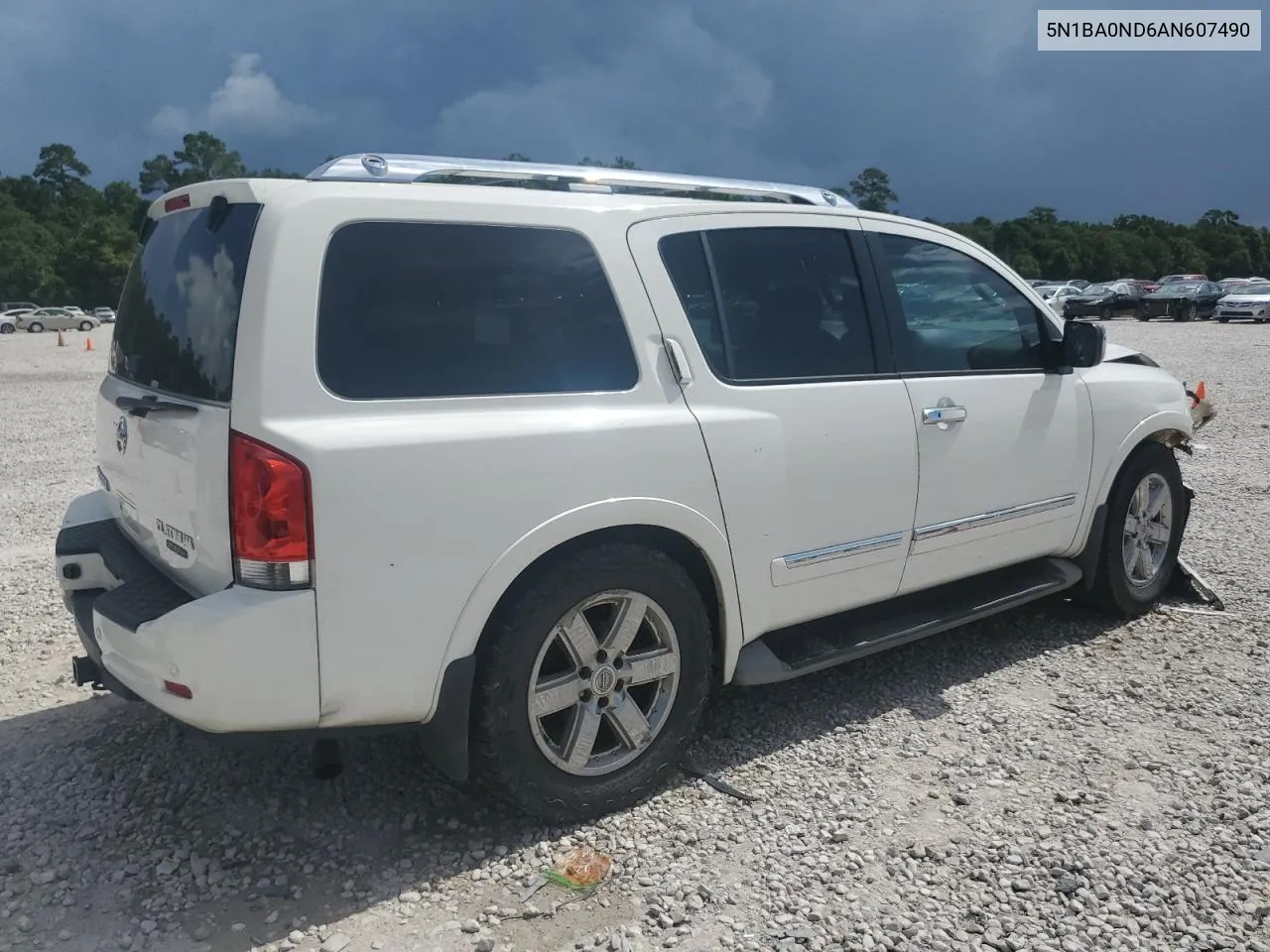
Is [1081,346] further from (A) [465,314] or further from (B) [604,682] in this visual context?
(A) [465,314]

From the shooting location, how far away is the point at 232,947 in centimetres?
263

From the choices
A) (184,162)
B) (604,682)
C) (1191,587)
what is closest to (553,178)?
(604,682)

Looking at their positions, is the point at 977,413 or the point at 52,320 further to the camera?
the point at 52,320

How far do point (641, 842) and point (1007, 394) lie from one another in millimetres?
2346

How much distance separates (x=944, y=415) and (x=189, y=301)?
265 cm

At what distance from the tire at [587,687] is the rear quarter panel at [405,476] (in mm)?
127

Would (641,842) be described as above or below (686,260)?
below

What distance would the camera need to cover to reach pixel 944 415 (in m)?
3.87

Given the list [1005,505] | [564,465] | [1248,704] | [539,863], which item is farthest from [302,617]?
[1248,704]

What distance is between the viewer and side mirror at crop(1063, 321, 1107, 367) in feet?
14.3

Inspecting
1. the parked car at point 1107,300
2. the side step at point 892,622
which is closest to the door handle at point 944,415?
the side step at point 892,622

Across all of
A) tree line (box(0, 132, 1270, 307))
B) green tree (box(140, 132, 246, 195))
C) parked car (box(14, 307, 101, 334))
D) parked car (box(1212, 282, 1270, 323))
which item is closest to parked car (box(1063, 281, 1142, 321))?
parked car (box(1212, 282, 1270, 323))

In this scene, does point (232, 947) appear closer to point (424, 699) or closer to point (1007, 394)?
point (424, 699)

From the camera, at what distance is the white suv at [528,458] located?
8.54ft
